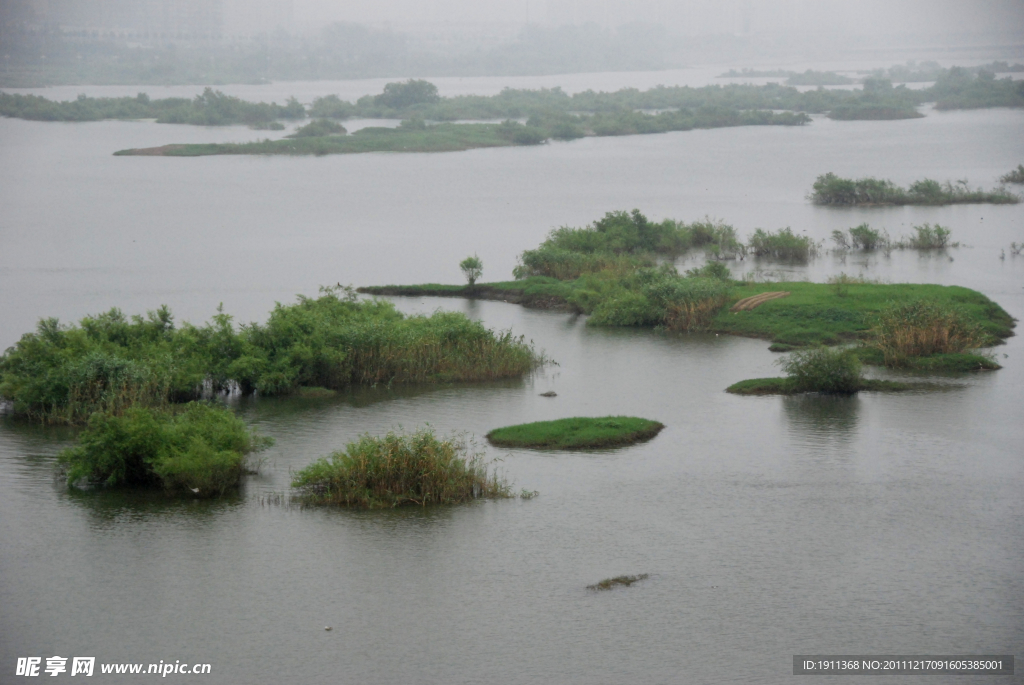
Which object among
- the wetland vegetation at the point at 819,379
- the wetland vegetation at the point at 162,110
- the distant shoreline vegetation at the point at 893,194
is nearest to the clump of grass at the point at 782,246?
the distant shoreline vegetation at the point at 893,194

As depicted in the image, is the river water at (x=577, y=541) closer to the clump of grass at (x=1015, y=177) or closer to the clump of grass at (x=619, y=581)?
the clump of grass at (x=619, y=581)

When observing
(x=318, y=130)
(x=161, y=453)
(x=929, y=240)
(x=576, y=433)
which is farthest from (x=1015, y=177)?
(x=161, y=453)

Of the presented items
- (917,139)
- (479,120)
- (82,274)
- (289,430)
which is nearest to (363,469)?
(289,430)

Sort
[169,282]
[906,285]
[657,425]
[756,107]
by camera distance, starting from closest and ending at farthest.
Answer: [657,425] < [906,285] < [169,282] < [756,107]

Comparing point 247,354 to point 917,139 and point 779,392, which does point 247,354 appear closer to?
point 779,392

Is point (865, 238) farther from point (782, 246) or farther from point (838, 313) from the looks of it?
point (838, 313)
